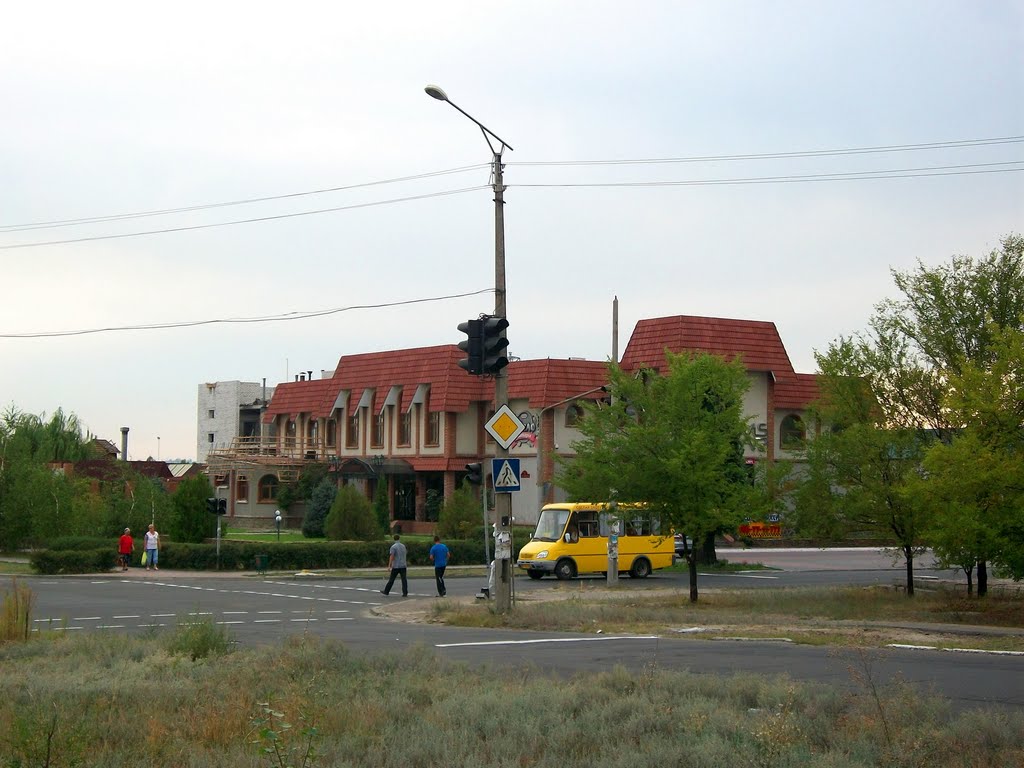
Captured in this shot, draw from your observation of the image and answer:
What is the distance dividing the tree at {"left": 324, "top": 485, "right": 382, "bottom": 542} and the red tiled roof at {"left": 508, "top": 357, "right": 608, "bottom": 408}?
516 inches

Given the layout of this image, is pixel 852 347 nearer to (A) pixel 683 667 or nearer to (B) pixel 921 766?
(A) pixel 683 667

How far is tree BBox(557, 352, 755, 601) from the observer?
27.1 m

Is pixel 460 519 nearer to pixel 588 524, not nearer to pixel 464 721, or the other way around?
pixel 588 524

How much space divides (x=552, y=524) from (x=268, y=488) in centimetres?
4442

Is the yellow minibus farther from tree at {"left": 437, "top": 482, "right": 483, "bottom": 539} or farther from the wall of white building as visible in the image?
the wall of white building

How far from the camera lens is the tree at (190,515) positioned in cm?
4812

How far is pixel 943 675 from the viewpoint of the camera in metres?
13.7

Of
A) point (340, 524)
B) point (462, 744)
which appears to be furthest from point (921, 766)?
point (340, 524)

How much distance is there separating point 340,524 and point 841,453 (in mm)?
29736

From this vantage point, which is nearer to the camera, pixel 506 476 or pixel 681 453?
pixel 506 476

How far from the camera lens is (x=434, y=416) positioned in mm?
69438

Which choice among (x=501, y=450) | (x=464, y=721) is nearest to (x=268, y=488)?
(x=501, y=450)

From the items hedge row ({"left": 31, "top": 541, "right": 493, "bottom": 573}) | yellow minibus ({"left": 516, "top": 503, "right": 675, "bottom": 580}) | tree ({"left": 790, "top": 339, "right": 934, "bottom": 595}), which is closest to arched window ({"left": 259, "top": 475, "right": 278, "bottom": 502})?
hedge row ({"left": 31, "top": 541, "right": 493, "bottom": 573})

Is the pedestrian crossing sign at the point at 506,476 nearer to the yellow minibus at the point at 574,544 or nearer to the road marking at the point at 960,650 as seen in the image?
the road marking at the point at 960,650
